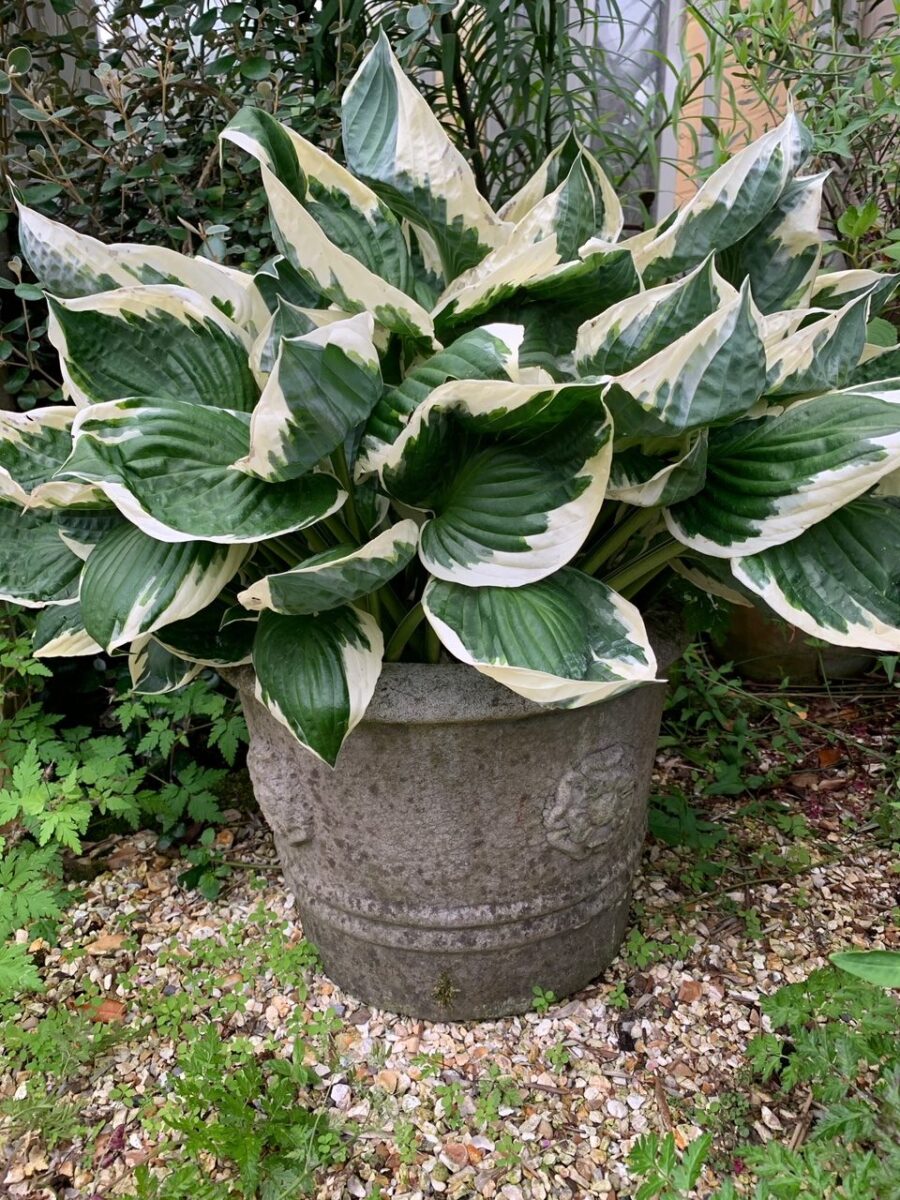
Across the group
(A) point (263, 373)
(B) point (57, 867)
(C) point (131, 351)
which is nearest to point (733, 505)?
(A) point (263, 373)

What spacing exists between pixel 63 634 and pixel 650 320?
71cm

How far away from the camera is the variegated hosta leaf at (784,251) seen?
0.96 metres

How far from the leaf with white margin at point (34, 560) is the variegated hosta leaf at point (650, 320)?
60 cm

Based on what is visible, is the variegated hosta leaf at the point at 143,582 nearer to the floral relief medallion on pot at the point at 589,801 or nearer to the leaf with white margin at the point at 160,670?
the leaf with white margin at the point at 160,670

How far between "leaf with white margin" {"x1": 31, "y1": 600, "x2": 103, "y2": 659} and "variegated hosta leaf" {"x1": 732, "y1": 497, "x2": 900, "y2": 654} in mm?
707

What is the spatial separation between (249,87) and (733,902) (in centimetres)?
149

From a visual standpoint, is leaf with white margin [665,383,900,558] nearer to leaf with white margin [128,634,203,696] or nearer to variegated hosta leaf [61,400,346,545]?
variegated hosta leaf [61,400,346,545]

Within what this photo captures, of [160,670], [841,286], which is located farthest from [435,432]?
[841,286]

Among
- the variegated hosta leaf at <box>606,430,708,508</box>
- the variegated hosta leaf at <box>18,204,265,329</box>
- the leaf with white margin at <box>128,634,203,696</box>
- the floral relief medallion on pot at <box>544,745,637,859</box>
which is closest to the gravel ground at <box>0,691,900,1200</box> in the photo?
the floral relief medallion on pot at <box>544,745,637,859</box>

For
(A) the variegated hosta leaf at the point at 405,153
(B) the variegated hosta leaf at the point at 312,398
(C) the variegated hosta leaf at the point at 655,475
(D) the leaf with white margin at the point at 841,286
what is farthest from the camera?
(D) the leaf with white margin at the point at 841,286

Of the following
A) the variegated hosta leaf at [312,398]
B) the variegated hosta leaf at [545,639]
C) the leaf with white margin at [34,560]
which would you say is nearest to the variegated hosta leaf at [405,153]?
the variegated hosta leaf at [312,398]

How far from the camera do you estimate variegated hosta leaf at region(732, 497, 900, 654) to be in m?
0.78

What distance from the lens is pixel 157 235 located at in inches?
58.1

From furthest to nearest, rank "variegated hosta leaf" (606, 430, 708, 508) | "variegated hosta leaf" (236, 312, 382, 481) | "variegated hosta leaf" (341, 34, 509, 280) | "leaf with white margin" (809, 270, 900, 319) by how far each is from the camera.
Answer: "leaf with white margin" (809, 270, 900, 319), "variegated hosta leaf" (341, 34, 509, 280), "variegated hosta leaf" (606, 430, 708, 508), "variegated hosta leaf" (236, 312, 382, 481)
